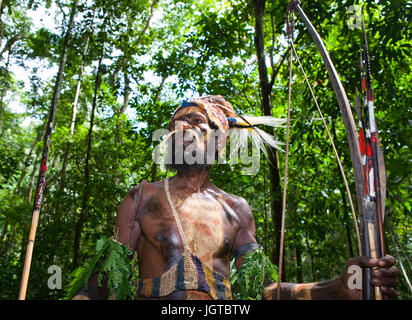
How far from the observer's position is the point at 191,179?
7.23ft

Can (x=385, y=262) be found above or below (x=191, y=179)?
below

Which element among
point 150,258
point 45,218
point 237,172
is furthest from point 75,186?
point 150,258

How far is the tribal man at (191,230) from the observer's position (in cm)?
173

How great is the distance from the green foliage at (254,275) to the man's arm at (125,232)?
0.67m

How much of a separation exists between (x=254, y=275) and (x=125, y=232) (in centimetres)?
80

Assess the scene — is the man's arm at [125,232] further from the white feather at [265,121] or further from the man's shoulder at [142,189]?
the white feather at [265,121]

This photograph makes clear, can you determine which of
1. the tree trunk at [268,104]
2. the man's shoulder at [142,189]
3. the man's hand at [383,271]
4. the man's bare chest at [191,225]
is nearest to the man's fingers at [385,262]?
the man's hand at [383,271]

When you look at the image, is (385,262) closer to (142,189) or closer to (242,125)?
(142,189)

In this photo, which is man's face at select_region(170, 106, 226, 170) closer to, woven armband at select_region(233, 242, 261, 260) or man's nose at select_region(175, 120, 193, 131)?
man's nose at select_region(175, 120, 193, 131)

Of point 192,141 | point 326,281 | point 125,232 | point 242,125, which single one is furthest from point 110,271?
point 242,125

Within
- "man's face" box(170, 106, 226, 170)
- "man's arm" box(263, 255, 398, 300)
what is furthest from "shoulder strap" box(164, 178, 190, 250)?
"man's arm" box(263, 255, 398, 300)

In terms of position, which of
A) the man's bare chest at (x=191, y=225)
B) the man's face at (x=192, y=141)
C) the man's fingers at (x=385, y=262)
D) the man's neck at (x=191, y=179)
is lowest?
the man's fingers at (x=385, y=262)

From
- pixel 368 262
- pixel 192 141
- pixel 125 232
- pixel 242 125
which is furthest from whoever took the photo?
pixel 242 125

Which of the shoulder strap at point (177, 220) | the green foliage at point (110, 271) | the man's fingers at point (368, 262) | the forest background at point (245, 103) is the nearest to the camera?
the man's fingers at point (368, 262)
